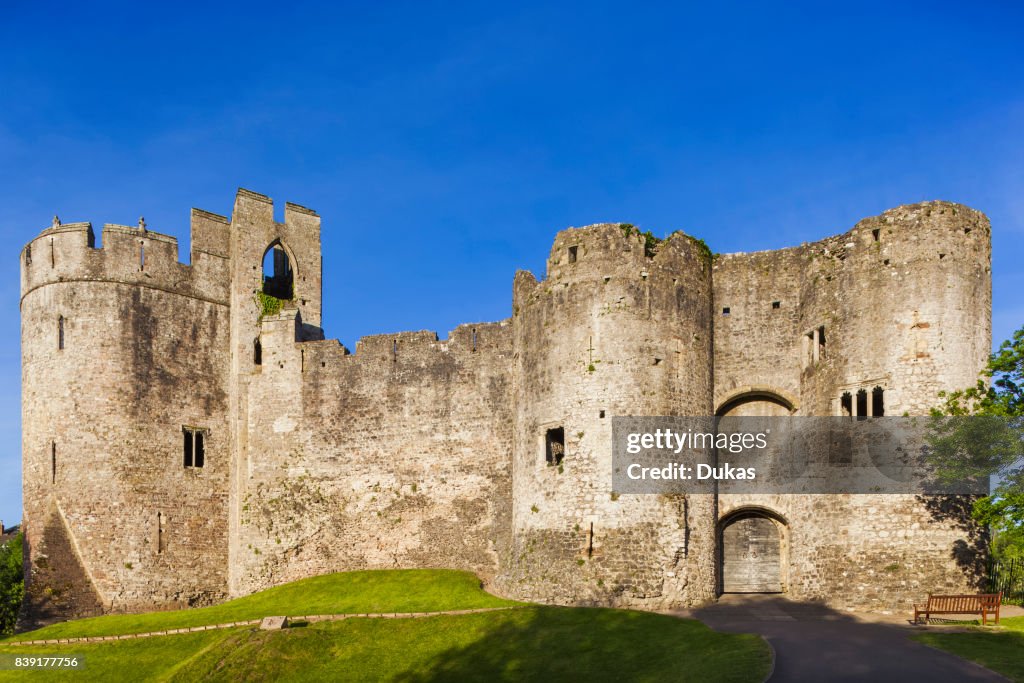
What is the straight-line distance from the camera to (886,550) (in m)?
31.0

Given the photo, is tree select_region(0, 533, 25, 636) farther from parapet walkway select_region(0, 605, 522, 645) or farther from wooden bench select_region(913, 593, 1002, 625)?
wooden bench select_region(913, 593, 1002, 625)

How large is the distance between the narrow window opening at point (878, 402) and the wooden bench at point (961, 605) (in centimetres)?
526

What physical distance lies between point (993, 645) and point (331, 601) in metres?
20.3

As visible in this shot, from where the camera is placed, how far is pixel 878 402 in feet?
105

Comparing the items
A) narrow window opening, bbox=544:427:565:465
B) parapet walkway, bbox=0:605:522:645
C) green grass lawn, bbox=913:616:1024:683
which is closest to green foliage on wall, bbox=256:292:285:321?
parapet walkway, bbox=0:605:522:645

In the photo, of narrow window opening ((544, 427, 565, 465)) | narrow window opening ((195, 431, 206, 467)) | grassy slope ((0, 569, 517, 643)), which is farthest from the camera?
narrow window opening ((195, 431, 206, 467))

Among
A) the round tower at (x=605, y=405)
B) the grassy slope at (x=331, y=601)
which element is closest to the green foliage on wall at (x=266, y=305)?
the grassy slope at (x=331, y=601)

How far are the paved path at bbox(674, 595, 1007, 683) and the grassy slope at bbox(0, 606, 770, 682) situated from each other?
37.5 inches

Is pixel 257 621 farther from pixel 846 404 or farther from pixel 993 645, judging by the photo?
pixel 993 645

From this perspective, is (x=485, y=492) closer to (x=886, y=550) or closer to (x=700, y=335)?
(x=700, y=335)

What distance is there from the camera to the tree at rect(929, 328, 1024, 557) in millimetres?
27984

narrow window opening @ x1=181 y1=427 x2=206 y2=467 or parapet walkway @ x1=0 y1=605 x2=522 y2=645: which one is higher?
narrow window opening @ x1=181 y1=427 x2=206 y2=467

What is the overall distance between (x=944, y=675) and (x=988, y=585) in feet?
29.1
